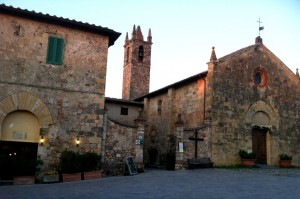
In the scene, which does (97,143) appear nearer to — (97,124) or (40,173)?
(97,124)

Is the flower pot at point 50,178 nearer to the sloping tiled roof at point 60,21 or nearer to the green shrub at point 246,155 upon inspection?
the sloping tiled roof at point 60,21

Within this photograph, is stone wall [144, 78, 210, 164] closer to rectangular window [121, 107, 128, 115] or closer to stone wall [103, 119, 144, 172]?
rectangular window [121, 107, 128, 115]

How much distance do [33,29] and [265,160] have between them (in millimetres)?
16360

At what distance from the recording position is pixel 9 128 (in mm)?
15289

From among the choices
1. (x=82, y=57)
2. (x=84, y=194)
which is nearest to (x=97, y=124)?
(x=82, y=57)

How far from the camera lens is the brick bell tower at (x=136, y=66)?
3662 cm

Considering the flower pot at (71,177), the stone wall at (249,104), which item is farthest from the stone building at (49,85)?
the stone wall at (249,104)

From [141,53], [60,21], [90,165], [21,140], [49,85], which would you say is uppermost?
[141,53]

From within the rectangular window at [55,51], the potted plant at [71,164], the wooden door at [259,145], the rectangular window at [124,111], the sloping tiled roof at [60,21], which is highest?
the sloping tiled roof at [60,21]

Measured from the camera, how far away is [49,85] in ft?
52.5

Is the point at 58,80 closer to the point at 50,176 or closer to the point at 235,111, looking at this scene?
the point at 50,176

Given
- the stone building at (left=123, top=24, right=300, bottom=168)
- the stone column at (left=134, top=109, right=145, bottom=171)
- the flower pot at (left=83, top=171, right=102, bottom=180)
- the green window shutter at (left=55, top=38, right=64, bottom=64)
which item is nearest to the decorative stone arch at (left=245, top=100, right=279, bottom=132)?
the stone building at (left=123, top=24, right=300, bottom=168)

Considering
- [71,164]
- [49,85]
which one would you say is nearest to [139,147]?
[71,164]

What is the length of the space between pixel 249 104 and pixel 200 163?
223 inches
